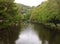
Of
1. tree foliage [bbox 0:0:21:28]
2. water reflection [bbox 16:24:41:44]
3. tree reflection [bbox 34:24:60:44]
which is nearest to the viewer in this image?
water reflection [bbox 16:24:41:44]

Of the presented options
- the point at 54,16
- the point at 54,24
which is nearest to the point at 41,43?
the point at 54,16

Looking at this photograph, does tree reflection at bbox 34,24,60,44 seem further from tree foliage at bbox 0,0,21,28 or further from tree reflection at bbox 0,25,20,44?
tree foliage at bbox 0,0,21,28

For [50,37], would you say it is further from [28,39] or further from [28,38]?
[28,39]

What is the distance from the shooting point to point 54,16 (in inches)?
2343

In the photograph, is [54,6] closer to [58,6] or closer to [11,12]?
[58,6]

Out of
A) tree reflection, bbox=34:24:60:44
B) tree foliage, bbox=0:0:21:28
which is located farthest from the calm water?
tree foliage, bbox=0:0:21:28

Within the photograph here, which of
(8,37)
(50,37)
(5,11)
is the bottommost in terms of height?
(50,37)

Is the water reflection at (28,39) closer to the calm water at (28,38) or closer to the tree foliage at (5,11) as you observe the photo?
the calm water at (28,38)

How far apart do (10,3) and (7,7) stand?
232cm

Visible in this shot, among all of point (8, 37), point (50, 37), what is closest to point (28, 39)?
point (8, 37)

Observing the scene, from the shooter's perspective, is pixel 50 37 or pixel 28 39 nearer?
pixel 28 39

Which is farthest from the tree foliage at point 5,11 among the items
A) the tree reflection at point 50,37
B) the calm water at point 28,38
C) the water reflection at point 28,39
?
the tree reflection at point 50,37

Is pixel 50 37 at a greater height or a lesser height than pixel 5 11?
lesser

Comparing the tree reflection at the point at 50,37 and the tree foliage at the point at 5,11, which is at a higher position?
the tree foliage at the point at 5,11
